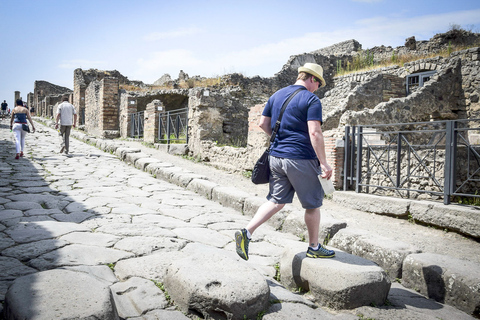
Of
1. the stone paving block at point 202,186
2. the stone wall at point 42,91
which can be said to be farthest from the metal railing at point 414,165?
the stone wall at point 42,91

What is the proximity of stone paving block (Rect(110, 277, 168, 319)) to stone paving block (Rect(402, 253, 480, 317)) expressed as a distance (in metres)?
1.97

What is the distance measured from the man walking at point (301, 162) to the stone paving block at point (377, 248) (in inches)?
25.1

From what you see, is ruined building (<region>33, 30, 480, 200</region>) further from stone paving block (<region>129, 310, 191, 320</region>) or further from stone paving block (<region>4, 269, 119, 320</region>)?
stone paving block (<region>4, 269, 119, 320</region>)

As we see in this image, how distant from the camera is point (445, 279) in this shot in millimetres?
2592

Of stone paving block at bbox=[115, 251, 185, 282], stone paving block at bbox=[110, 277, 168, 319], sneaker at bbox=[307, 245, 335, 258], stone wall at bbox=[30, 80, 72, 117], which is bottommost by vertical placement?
stone paving block at bbox=[110, 277, 168, 319]

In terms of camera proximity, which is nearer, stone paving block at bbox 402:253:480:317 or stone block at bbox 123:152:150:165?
stone paving block at bbox 402:253:480:317

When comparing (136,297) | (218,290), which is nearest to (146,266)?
(136,297)

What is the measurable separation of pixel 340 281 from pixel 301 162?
0.88 metres

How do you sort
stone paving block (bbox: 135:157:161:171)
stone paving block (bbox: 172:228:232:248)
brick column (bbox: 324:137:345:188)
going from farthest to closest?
stone paving block (bbox: 135:157:161:171) < brick column (bbox: 324:137:345:188) < stone paving block (bbox: 172:228:232:248)

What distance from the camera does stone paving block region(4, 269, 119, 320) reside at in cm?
163

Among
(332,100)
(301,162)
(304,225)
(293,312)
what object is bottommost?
(293,312)

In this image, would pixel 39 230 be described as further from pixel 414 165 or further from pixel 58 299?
pixel 414 165

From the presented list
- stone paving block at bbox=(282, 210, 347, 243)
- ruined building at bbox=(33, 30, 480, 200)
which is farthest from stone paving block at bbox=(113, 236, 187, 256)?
ruined building at bbox=(33, 30, 480, 200)

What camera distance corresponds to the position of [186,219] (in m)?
4.37
